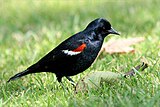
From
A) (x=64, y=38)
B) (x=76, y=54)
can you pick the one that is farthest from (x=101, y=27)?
(x=64, y=38)

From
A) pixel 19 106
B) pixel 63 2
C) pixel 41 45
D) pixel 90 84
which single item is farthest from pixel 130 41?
pixel 63 2

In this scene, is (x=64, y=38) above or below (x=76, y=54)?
above

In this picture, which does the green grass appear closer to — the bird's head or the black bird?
the black bird

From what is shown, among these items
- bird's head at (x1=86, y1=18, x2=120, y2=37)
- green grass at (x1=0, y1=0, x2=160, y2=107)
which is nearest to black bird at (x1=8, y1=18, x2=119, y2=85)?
bird's head at (x1=86, y1=18, x2=120, y2=37)

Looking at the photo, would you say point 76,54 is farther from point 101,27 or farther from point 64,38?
point 64,38

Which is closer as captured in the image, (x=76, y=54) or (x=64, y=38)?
(x=76, y=54)

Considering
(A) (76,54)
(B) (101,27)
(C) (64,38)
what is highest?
(C) (64,38)

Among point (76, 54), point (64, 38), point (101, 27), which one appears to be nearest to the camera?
point (76, 54)

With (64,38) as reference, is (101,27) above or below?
below

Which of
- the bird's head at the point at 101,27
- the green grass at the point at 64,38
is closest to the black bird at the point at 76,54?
the bird's head at the point at 101,27

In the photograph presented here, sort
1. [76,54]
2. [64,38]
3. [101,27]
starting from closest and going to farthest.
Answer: [76,54] → [101,27] → [64,38]
